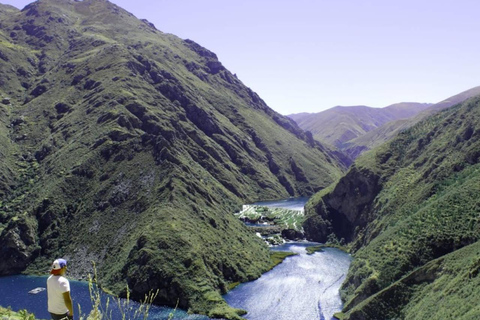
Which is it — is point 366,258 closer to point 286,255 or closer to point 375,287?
point 375,287

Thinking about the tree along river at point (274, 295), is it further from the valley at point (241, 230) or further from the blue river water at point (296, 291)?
the valley at point (241, 230)

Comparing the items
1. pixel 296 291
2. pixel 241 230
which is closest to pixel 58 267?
pixel 296 291

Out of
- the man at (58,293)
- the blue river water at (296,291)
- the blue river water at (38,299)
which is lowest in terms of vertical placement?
the blue river water at (296,291)

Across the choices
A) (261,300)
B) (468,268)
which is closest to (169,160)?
(261,300)

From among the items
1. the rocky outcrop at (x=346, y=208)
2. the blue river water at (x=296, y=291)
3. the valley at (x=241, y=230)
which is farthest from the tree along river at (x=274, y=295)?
the rocky outcrop at (x=346, y=208)

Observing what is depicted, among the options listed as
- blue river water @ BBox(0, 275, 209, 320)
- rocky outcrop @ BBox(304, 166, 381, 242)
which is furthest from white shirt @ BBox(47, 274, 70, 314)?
rocky outcrop @ BBox(304, 166, 381, 242)

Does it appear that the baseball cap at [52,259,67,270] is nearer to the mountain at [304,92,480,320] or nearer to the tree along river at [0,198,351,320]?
the mountain at [304,92,480,320]
